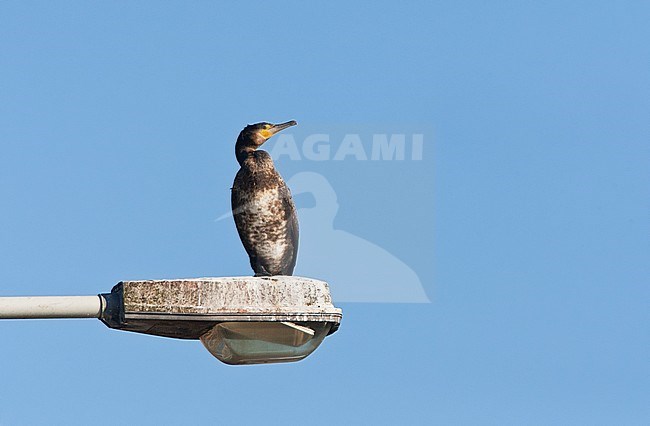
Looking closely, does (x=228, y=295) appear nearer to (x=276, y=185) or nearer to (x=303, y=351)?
(x=303, y=351)

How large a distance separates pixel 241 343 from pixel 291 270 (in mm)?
4334

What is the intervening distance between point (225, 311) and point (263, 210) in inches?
170

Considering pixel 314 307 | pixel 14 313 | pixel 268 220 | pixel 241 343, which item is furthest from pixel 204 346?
pixel 268 220

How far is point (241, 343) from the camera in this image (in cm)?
510

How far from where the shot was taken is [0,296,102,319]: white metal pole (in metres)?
4.62

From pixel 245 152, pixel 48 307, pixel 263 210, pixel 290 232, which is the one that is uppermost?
pixel 245 152

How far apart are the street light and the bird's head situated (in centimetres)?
428

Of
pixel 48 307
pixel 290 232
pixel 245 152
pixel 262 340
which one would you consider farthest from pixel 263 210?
pixel 48 307

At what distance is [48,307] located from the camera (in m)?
4.68

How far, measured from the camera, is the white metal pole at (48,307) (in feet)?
15.1

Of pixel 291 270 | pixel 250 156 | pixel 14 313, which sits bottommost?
pixel 14 313

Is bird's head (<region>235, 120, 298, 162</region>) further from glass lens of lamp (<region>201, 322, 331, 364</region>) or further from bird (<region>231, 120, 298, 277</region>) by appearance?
glass lens of lamp (<region>201, 322, 331, 364</region>)

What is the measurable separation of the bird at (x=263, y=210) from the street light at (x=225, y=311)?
405 centimetres

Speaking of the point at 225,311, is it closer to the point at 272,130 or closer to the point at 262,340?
the point at 262,340
